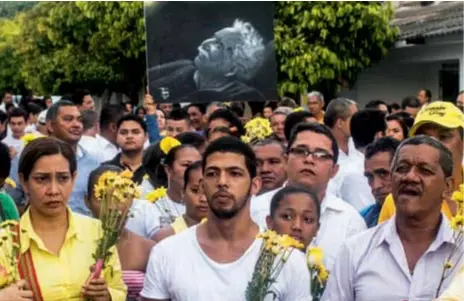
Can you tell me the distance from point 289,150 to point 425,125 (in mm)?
1180

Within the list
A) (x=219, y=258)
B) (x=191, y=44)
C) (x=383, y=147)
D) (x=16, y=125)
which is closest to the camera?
(x=219, y=258)

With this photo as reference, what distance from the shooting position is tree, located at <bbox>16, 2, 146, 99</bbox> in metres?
26.3

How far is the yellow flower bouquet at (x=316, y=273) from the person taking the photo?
5.18 metres

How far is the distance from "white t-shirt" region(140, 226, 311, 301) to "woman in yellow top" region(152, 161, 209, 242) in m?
1.53

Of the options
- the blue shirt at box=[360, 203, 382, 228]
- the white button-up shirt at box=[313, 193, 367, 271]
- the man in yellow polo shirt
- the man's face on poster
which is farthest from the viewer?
the man's face on poster

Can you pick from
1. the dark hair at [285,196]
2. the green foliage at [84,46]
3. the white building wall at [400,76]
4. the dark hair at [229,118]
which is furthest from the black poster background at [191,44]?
the white building wall at [400,76]

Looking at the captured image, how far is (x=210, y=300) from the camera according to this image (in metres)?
4.93

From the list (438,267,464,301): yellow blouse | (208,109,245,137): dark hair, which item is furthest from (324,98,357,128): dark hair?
(438,267,464,301): yellow blouse

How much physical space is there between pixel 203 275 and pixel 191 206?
188 centimetres

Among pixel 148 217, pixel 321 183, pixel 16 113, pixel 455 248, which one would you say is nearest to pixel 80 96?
pixel 16 113

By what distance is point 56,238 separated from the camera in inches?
216

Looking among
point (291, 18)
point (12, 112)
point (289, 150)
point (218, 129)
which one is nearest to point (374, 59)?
point (291, 18)

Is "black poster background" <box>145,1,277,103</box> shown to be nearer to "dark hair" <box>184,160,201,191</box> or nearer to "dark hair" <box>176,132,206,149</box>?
"dark hair" <box>176,132,206,149</box>

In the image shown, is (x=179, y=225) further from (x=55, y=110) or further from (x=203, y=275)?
(x=55, y=110)
